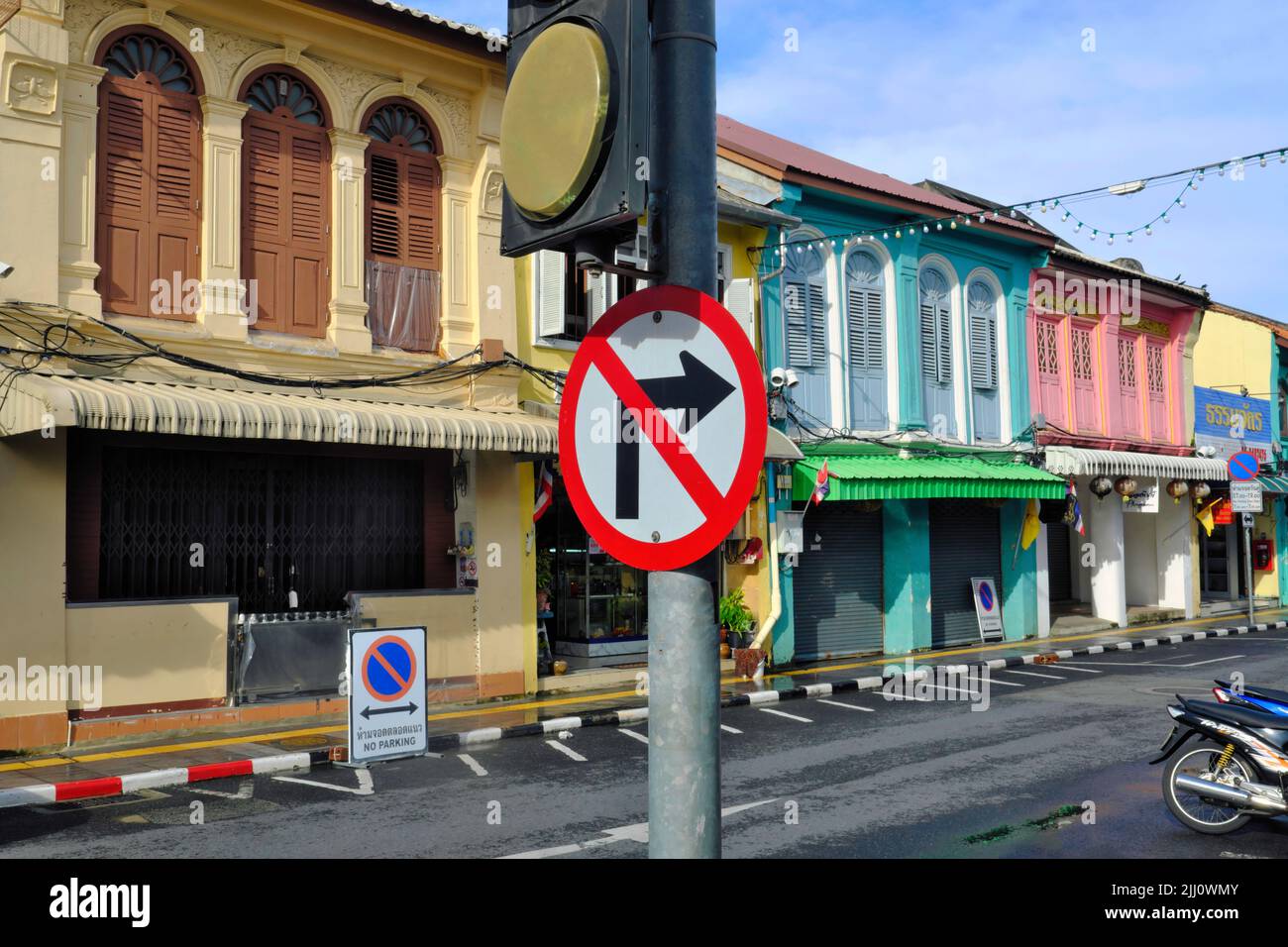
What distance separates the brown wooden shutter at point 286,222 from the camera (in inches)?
538

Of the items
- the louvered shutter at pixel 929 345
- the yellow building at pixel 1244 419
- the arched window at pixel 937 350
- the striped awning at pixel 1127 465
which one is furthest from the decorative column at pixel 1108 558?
the yellow building at pixel 1244 419

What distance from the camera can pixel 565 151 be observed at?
2799mm

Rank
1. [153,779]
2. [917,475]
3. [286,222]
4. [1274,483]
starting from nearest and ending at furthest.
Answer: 1. [153,779]
2. [286,222]
3. [917,475]
4. [1274,483]

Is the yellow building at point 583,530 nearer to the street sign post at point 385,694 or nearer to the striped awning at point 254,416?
the striped awning at point 254,416

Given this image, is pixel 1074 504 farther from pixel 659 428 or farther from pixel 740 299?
pixel 659 428

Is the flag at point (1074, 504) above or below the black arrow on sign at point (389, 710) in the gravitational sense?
above

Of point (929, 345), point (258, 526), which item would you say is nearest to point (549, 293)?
point (258, 526)

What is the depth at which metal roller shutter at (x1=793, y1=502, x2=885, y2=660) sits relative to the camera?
19.6 metres

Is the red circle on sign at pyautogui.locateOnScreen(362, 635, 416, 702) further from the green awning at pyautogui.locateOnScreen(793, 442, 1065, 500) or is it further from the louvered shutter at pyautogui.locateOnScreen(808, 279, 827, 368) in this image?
the louvered shutter at pyautogui.locateOnScreen(808, 279, 827, 368)

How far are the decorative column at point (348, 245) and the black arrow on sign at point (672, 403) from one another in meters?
11.9

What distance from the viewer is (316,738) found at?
1204 cm

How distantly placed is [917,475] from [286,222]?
11.0 metres

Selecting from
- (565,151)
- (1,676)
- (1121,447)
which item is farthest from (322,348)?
(1121,447)

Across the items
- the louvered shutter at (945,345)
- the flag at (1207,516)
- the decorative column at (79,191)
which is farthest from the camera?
the flag at (1207,516)
